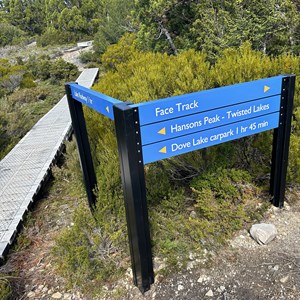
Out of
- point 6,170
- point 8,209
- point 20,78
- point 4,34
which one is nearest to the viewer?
point 8,209

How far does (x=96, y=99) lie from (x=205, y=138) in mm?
871

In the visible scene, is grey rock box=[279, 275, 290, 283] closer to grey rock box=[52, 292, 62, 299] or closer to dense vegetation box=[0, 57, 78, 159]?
grey rock box=[52, 292, 62, 299]

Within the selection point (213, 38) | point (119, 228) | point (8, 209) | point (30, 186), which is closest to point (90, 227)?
point (119, 228)

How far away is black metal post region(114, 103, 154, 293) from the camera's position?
1.90 meters

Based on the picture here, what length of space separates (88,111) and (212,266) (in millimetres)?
2966

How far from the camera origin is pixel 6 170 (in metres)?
5.10

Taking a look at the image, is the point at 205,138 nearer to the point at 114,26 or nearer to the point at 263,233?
the point at 263,233

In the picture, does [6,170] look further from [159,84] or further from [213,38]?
[213,38]

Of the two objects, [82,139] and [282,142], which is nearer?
[282,142]

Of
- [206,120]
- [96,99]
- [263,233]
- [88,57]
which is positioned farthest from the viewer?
[88,57]

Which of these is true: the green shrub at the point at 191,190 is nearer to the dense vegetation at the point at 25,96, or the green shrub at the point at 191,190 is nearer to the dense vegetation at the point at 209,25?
the dense vegetation at the point at 25,96

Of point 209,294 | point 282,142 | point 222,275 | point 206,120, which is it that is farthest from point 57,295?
point 282,142

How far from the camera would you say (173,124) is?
205 cm

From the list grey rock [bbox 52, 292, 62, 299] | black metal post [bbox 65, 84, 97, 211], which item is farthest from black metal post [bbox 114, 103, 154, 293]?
black metal post [bbox 65, 84, 97, 211]
